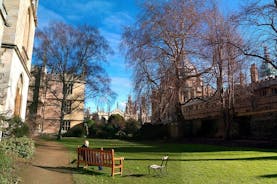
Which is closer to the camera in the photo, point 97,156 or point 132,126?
point 97,156

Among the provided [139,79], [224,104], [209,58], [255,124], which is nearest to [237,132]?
[255,124]

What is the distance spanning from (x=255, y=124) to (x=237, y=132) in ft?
7.87

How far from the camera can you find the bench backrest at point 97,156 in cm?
1011

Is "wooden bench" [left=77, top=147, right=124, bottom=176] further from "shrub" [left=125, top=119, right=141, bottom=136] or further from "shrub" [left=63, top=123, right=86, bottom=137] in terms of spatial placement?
"shrub" [left=63, top=123, right=86, bottom=137]

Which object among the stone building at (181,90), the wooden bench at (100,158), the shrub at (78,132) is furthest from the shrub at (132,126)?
the wooden bench at (100,158)

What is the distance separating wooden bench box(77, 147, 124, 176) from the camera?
1004 cm

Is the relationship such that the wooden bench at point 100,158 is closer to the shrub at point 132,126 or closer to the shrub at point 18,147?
the shrub at point 18,147

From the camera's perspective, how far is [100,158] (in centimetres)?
1045

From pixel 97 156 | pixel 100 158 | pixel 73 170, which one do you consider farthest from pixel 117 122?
pixel 100 158

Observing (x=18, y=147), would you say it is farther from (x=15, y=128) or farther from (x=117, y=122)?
(x=117, y=122)

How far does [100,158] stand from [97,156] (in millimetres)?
174

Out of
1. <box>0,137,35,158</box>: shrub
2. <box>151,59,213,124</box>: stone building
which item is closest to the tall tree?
<box>151,59,213,124</box>: stone building

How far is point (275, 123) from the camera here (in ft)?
83.4

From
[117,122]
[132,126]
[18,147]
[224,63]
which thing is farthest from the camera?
[117,122]
